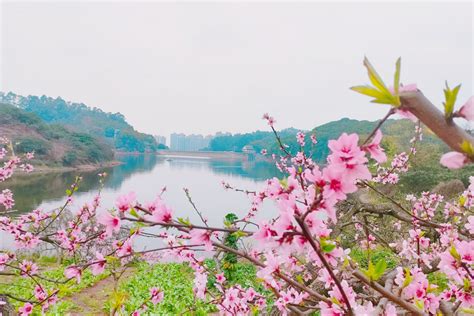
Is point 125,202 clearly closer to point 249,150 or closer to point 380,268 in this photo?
point 380,268

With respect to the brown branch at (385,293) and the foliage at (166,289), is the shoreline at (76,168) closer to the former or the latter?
the foliage at (166,289)

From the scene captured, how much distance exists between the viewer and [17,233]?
3.33 meters

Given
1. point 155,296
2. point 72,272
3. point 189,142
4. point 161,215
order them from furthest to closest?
point 189,142, point 155,296, point 72,272, point 161,215

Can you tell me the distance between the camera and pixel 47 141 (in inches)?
1903

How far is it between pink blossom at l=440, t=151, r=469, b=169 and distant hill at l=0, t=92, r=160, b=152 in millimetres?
102591

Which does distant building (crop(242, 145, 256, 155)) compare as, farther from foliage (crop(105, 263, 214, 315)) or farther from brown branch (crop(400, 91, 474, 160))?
brown branch (crop(400, 91, 474, 160))

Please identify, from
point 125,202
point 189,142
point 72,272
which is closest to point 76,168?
point 72,272

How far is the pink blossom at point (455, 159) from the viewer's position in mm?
565

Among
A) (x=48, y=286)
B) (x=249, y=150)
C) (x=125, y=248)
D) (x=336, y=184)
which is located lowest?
(x=48, y=286)

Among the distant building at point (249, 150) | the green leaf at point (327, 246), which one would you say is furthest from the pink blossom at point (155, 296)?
the distant building at point (249, 150)

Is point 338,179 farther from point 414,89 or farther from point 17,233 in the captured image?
point 17,233

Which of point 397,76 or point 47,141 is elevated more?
point 47,141

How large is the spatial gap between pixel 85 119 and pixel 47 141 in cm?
6306

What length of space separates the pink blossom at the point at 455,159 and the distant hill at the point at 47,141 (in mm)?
51235
